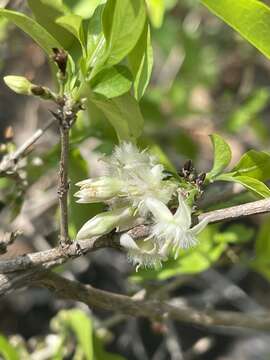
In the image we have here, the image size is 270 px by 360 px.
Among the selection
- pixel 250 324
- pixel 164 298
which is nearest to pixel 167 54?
pixel 164 298

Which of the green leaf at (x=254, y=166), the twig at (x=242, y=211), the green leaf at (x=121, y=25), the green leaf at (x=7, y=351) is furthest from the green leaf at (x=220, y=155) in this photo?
the green leaf at (x=7, y=351)

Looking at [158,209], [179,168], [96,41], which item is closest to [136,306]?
[158,209]

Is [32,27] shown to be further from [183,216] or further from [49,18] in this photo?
[183,216]

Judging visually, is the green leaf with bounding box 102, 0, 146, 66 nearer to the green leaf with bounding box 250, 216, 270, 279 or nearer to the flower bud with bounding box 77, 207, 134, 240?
the flower bud with bounding box 77, 207, 134, 240

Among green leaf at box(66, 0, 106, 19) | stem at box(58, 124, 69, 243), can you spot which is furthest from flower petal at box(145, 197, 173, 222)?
green leaf at box(66, 0, 106, 19)

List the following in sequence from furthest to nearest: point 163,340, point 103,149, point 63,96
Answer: point 163,340 < point 103,149 < point 63,96

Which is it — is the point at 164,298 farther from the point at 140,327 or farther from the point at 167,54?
the point at 167,54
